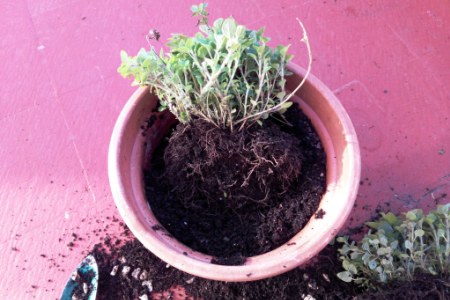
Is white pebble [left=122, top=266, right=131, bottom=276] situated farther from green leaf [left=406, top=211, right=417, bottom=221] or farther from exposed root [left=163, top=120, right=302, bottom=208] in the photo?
green leaf [left=406, top=211, right=417, bottom=221]

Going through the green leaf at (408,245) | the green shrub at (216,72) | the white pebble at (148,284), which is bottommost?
the white pebble at (148,284)

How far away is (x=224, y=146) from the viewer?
1.14 meters

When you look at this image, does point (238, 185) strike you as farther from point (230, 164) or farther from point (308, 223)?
point (308, 223)

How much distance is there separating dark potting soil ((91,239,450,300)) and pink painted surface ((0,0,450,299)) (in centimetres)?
13

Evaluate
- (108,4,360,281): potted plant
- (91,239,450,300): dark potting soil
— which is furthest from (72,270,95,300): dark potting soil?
(108,4,360,281): potted plant

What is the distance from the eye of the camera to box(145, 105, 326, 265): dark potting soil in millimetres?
1152

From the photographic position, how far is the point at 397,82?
5.38 ft

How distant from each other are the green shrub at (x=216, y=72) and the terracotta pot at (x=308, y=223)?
0.12 meters

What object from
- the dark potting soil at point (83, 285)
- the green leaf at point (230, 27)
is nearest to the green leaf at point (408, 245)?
the green leaf at point (230, 27)

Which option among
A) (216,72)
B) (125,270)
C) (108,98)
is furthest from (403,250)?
(108,98)

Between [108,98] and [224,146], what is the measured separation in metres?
0.72

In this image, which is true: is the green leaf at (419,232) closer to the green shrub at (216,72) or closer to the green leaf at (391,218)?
the green leaf at (391,218)

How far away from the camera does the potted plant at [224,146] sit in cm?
105

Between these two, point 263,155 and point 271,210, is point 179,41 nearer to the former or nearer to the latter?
point 263,155
